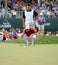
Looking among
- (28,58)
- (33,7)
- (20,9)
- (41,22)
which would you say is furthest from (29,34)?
(33,7)

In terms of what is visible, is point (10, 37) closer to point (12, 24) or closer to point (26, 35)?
point (12, 24)

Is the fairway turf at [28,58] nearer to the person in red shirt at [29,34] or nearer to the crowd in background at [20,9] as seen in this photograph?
the person in red shirt at [29,34]

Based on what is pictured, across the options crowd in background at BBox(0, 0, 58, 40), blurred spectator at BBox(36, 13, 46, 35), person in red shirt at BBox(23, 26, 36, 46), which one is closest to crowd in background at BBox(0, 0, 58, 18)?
crowd in background at BBox(0, 0, 58, 40)

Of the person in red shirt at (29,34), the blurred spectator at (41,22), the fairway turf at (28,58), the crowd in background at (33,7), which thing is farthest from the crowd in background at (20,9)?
the fairway turf at (28,58)

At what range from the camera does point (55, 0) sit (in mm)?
27922

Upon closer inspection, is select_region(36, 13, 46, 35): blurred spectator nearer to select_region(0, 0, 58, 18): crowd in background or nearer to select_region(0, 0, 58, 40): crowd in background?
select_region(0, 0, 58, 40): crowd in background

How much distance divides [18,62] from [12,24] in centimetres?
1292

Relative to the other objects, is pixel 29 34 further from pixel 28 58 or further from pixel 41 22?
pixel 41 22

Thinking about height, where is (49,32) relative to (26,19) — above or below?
below

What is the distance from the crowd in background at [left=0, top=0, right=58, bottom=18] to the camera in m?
23.1

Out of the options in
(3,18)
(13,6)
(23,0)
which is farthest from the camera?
(23,0)

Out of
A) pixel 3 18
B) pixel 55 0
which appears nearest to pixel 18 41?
pixel 3 18

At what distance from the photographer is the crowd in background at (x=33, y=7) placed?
23.1m

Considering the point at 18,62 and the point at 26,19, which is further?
the point at 26,19
